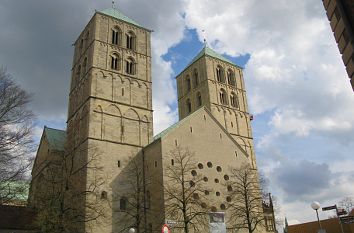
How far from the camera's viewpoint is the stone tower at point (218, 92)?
167 feet

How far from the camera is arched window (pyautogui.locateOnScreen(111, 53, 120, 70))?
41.3 m

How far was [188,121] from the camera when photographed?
36.8 m

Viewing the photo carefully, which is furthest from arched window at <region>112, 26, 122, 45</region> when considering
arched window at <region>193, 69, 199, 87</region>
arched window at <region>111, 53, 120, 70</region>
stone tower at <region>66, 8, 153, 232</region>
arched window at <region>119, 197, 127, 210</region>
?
arched window at <region>119, 197, 127, 210</region>

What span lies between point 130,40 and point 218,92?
48.9ft

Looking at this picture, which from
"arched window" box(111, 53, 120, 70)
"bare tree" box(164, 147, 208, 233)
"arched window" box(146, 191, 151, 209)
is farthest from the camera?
"arched window" box(111, 53, 120, 70)

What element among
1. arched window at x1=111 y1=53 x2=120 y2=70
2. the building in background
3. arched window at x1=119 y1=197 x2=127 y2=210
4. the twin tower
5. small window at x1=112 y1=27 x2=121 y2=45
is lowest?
the building in background

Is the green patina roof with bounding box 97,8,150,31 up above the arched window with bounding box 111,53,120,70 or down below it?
above

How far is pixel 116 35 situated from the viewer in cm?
4412

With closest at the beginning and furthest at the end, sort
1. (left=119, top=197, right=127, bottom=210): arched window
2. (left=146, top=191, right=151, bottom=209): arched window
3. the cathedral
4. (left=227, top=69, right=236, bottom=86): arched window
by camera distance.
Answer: the cathedral
(left=119, top=197, right=127, bottom=210): arched window
(left=146, top=191, right=151, bottom=209): arched window
(left=227, top=69, right=236, bottom=86): arched window

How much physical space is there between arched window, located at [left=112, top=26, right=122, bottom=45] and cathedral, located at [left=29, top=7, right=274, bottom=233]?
0.07m

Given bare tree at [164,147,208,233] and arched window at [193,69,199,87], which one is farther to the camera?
arched window at [193,69,199,87]

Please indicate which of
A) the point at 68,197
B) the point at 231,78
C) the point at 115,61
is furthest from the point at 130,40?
the point at 68,197

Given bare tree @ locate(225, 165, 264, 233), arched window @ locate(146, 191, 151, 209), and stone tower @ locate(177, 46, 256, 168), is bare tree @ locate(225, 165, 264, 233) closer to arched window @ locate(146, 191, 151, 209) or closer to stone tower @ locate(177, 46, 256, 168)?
arched window @ locate(146, 191, 151, 209)

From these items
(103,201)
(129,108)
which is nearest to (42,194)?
(103,201)
